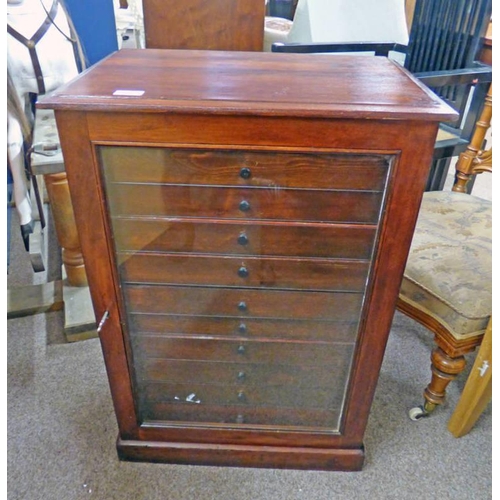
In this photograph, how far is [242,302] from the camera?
0.90 metres

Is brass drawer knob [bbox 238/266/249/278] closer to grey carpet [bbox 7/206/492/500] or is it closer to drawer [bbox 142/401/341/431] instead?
drawer [bbox 142/401/341/431]

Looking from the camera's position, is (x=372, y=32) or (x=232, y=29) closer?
→ (x=232, y=29)

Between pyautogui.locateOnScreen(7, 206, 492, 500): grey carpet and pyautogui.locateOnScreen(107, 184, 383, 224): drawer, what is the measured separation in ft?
2.23

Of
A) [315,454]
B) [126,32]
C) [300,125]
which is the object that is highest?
[300,125]

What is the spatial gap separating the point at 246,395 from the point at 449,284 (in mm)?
548

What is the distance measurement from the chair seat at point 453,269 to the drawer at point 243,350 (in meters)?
0.30

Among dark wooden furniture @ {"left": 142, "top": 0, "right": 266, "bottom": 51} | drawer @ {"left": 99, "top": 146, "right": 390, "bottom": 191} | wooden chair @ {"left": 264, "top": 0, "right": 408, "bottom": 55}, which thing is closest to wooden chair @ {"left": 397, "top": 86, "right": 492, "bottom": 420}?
drawer @ {"left": 99, "top": 146, "right": 390, "bottom": 191}

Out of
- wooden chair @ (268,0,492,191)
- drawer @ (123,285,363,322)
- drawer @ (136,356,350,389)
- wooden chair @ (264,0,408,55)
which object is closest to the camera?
drawer @ (123,285,363,322)

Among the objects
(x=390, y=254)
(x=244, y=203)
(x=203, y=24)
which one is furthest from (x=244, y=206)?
(x=203, y=24)

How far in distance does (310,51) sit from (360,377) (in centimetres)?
113

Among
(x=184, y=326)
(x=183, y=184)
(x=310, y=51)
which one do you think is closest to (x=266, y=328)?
(x=184, y=326)

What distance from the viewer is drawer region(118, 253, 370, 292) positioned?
84 cm

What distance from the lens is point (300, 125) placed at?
0.68 meters

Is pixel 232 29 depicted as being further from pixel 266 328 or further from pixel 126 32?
pixel 126 32
